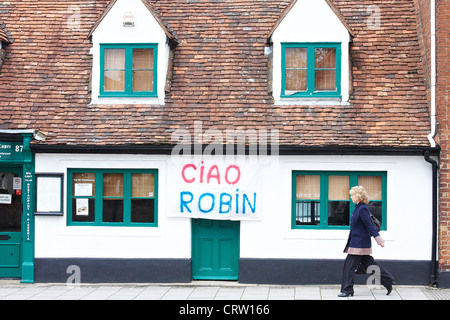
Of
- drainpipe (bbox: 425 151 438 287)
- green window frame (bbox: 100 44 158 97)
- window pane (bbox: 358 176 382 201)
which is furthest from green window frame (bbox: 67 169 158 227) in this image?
drainpipe (bbox: 425 151 438 287)

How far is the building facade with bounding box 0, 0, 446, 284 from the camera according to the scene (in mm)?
→ 11852

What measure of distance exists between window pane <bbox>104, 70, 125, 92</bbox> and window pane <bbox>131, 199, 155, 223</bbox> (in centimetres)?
262

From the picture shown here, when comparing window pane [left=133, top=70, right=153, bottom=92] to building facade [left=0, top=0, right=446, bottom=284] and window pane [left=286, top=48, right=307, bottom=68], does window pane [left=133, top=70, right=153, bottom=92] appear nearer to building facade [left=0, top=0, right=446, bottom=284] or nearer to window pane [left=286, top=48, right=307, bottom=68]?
building facade [left=0, top=0, right=446, bottom=284]

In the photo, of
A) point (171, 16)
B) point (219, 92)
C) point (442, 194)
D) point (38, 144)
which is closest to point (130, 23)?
point (171, 16)

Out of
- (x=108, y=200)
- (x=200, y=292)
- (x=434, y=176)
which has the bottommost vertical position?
(x=200, y=292)

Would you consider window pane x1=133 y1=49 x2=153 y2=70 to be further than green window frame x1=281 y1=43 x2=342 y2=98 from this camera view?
Yes

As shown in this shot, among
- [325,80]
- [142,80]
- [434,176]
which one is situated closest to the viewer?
[434,176]

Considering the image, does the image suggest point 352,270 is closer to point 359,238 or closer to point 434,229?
point 359,238

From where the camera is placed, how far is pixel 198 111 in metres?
12.5

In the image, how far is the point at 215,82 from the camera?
12852mm

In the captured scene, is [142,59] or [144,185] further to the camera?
[142,59]

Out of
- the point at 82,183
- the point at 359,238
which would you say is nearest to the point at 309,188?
the point at 359,238

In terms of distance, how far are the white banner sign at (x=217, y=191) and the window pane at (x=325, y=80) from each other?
2.34 metres

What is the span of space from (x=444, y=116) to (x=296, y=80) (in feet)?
10.3
